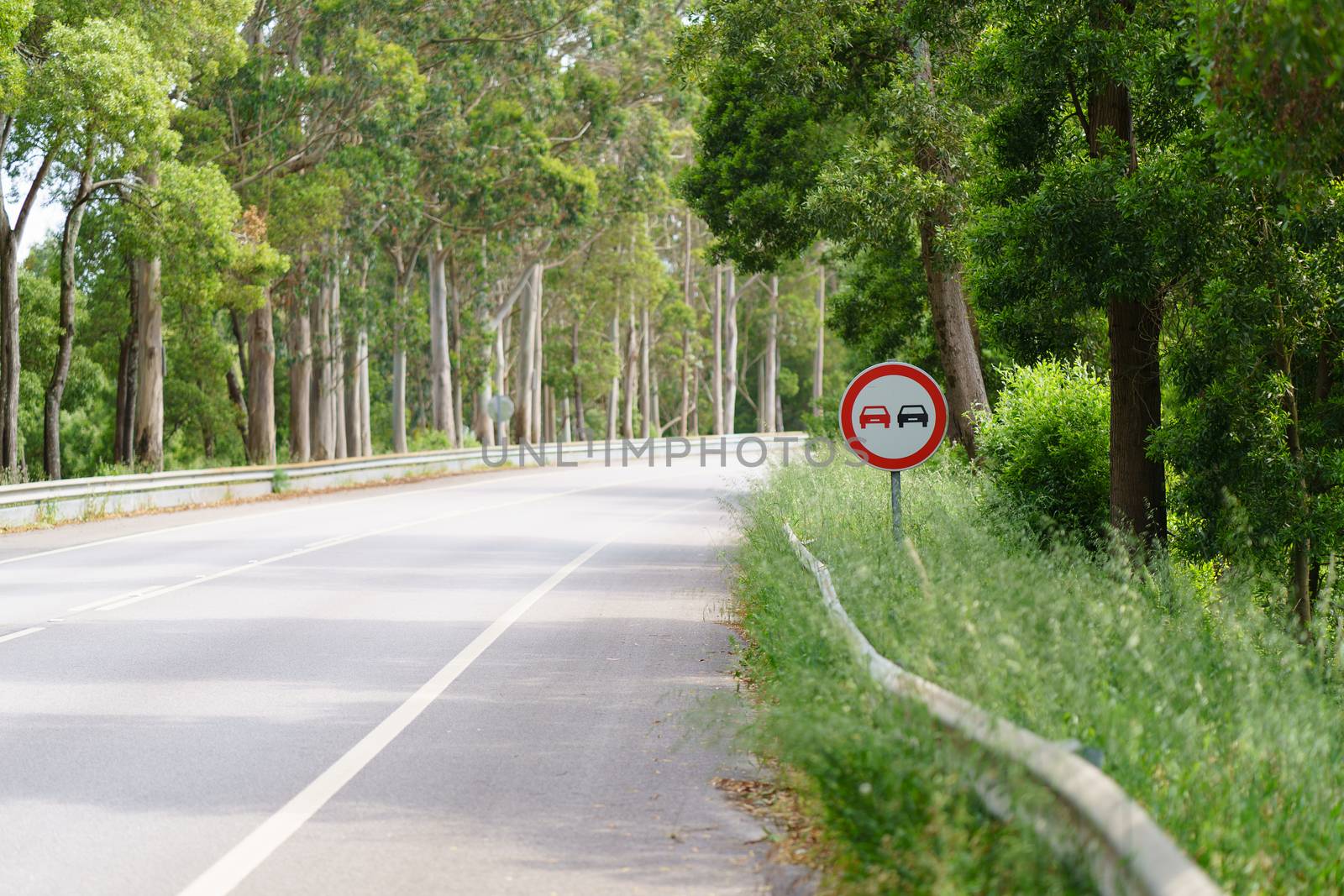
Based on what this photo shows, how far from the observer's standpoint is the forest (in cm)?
1218

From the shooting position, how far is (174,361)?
6050 centimetres

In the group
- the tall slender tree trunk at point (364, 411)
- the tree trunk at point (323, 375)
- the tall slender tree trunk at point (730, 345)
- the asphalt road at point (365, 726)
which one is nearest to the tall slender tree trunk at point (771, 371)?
the tall slender tree trunk at point (730, 345)

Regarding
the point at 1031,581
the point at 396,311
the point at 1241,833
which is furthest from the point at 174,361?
the point at 1241,833

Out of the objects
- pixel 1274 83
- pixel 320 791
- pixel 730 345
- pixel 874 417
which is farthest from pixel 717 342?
pixel 320 791

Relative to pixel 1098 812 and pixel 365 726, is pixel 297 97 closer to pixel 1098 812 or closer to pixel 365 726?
pixel 365 726

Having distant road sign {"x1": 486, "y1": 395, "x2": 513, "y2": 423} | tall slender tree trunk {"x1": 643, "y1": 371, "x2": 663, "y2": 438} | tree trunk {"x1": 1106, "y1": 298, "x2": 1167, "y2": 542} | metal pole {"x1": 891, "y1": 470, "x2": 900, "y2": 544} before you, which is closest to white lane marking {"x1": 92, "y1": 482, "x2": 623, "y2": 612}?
metal pole {"x1": 891, "y1": 470, "x2": 900, "y2": 544}

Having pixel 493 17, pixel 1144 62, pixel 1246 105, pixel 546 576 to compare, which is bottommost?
pixel 546 576

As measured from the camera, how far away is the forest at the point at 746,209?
1218cm

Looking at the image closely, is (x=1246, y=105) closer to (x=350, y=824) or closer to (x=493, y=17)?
(x=350, y=824)

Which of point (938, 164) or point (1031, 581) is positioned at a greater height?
point (938, 164)

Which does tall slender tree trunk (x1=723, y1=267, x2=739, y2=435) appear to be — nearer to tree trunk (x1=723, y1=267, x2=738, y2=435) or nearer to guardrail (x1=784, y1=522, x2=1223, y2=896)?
tree trunk (x1=723, y1=267, x2=738, y2=435)

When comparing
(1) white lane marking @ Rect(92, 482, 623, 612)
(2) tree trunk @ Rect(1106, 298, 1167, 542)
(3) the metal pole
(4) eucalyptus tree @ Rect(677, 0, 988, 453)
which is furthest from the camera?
(4) eucalyptus tree @ Rect(677, 0, 988, 453)

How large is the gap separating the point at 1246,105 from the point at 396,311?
46.3m

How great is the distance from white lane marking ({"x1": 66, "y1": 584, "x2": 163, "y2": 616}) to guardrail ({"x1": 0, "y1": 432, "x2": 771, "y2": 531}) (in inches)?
377
